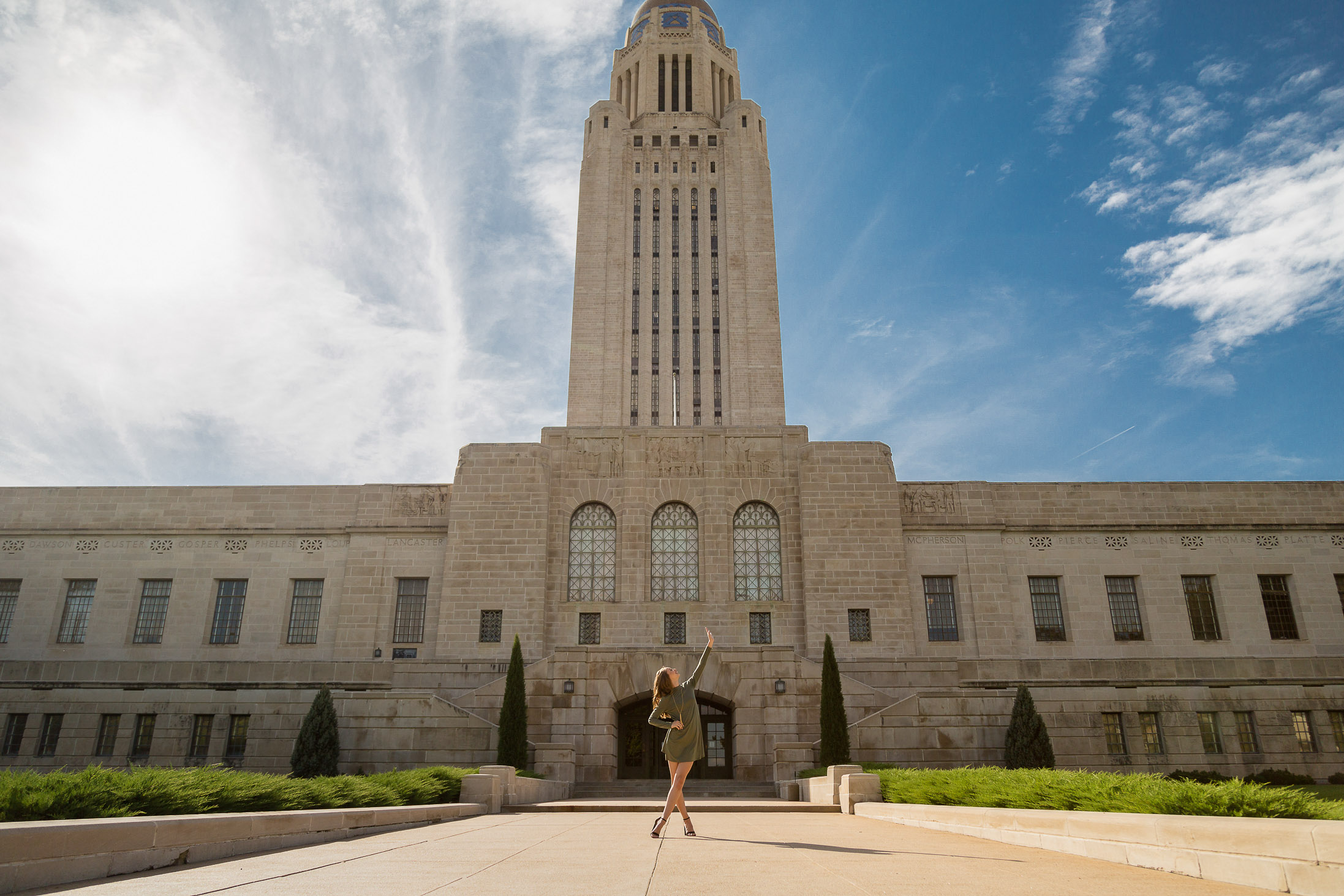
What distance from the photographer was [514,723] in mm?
22438

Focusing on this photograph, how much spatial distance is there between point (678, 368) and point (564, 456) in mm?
17585

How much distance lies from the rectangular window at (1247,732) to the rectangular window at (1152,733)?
2.32 meters

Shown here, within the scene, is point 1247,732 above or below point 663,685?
below

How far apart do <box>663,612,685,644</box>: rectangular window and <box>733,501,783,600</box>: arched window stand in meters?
2.09

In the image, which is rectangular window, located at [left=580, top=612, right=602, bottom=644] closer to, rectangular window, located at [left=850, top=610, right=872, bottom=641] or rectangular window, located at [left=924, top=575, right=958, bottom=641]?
rectangular window, located at [left=850, top=610, right=872, bottom=641]

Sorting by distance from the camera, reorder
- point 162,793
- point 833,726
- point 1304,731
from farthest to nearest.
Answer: point 1304,731
point 833,726
point 162,793

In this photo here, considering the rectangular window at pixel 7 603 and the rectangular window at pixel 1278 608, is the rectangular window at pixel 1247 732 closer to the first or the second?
the rectangular window at pixel 1278 608

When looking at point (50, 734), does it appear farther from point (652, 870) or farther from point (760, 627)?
point (652, 870)

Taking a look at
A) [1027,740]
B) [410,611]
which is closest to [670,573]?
[410,611]

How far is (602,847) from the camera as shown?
333 inches

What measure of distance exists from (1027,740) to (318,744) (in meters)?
18.0

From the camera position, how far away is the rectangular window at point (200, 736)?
24.6 m

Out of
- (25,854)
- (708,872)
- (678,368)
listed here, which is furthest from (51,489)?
(708,872)

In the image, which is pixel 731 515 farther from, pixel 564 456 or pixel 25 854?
pixel 25 854
